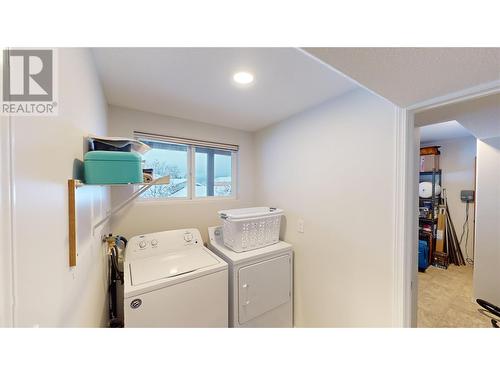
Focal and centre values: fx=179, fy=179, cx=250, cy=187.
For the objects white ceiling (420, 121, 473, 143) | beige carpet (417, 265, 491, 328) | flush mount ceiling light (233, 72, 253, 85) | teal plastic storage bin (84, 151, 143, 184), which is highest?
white ceiling (420, 121, 473, 143)

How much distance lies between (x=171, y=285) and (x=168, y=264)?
265mm

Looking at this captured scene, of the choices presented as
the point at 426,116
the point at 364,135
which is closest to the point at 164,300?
the point at 364,135

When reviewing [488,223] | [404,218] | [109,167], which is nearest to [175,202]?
[109,167]

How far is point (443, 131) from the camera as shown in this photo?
3.00m

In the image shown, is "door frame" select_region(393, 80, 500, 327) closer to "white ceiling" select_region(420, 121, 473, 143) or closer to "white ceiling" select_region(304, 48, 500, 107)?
"white ceiling" select_region(304, 48, 500, 107)

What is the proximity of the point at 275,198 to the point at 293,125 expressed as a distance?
2.80 ft

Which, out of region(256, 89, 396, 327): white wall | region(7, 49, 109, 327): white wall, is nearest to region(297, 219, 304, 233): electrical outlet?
region(256, 89, 396, 327): white wall

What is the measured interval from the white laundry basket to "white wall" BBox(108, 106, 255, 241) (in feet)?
1.64

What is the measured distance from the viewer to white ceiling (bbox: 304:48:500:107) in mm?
601
